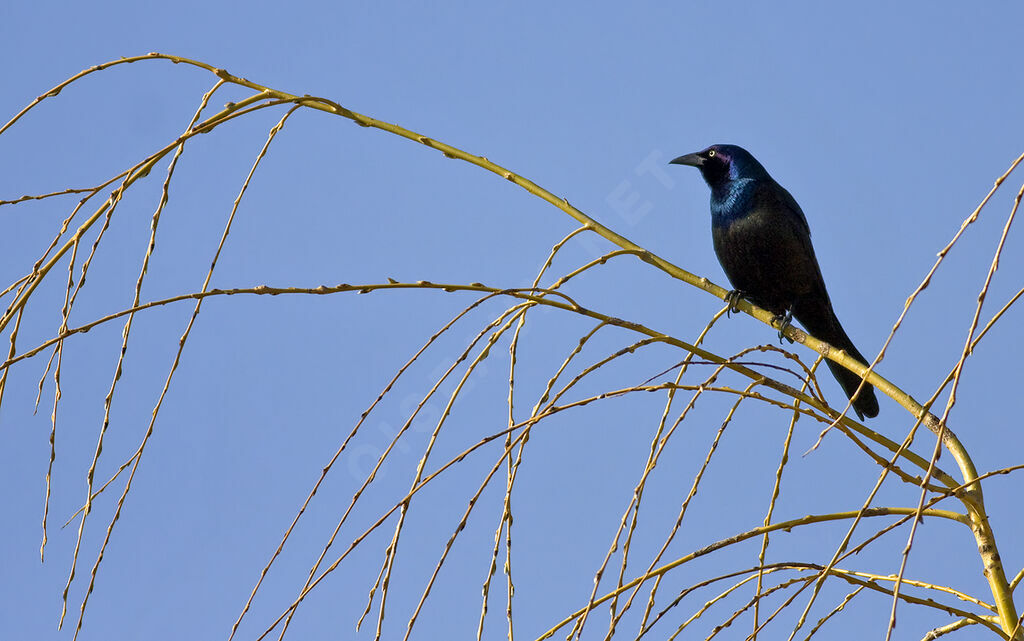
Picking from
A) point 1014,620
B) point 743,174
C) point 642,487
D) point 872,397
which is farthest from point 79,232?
point 743,174

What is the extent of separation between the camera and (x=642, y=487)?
5.65 feet

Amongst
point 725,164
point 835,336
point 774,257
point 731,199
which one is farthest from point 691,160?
point 835,336

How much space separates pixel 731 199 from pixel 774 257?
A: 1.30 ft

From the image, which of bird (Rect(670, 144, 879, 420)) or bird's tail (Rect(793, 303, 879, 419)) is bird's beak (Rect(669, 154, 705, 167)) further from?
bird's tail (Rect(793, 303, 879, 419))

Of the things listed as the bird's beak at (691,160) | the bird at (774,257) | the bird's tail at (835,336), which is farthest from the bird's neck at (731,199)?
the bird's tail at (835,336)

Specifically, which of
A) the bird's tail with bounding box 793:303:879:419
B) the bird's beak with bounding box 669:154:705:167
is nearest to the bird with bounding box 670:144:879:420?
the bird's tail with bounding box 793:303:879:419

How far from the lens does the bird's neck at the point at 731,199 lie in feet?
15.5

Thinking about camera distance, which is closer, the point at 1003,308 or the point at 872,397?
the point at 1003,308

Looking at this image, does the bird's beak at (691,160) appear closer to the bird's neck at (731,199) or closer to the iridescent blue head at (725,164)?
the iridescent blue head at (725,164)

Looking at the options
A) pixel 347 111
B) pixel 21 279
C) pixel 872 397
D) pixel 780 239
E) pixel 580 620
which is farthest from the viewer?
pixel 780 239

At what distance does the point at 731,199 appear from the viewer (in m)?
4.78

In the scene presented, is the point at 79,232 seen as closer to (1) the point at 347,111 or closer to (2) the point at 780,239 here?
(1) the point at 347,111

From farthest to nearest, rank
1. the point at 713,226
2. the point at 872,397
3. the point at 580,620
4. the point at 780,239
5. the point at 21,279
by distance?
the point at 713,226
the point at 780,239
the point at 872,397
the point at 21,279
the point at 580,620

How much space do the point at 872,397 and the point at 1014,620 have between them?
246cm
